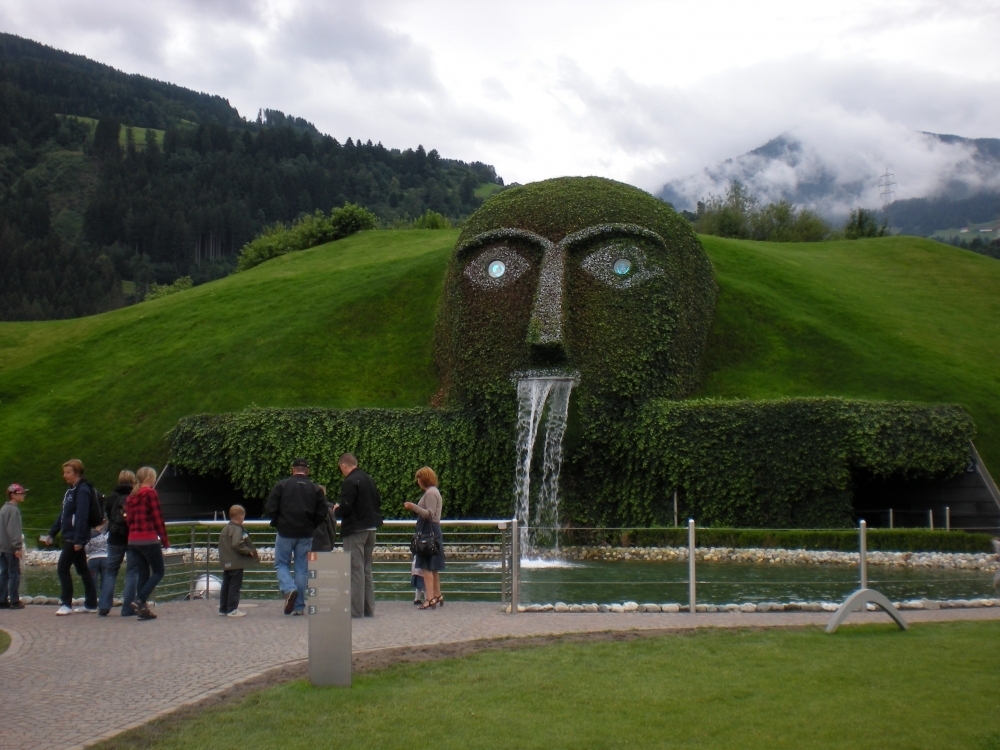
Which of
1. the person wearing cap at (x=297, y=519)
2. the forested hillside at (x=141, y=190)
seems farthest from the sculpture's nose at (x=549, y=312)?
the forested hillside at (x=141, y=190)

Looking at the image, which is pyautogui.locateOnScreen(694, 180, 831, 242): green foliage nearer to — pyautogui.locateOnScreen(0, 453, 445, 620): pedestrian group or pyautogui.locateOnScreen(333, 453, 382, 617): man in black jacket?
pyautogui.locateOnScreen(0, 453, 445, 620): pedestrian group

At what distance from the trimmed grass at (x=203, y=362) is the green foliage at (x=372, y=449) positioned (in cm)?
249

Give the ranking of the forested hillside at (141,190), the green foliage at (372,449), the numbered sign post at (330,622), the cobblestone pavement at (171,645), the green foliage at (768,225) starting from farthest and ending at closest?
1. the forested hillside at (141,190)
2. the green foliage at (768,225)
3. the green foliage at (372,449)
4. the numbered sign post at (330,622)
5. the cobblestone pavement at (171,645)

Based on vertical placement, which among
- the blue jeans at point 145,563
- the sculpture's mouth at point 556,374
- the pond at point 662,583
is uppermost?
the sculpture's mouth at point 556,374

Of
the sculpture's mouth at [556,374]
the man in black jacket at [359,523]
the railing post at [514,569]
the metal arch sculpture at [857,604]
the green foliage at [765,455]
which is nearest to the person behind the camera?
the metal arch sculpture at [857,604]

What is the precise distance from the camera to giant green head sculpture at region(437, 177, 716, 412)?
842 inches

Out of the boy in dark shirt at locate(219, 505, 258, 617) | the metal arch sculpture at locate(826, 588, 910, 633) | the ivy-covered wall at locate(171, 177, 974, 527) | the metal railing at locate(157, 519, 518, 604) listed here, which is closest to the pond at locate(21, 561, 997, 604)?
the metal railing at locate(157, 519, 518, 604)

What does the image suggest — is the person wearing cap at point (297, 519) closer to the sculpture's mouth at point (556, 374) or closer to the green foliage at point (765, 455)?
the sculpture's mouth at point (556, 374)

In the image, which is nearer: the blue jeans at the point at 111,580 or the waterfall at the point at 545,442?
the blue jeans at the point at 111,580

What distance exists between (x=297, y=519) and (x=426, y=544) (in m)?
1.48

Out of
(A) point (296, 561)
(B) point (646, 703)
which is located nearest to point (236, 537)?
(A) point (296, 561)

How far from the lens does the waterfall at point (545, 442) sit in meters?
20.9

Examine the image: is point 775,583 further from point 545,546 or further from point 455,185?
point 455,185

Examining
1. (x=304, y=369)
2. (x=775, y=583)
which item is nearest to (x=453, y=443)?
(x=304, y=369)
